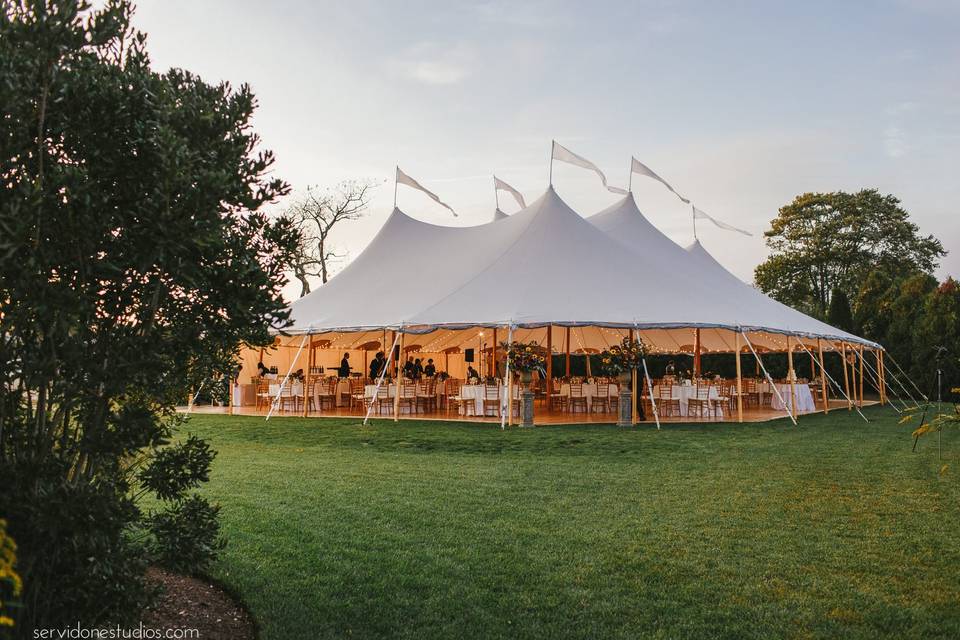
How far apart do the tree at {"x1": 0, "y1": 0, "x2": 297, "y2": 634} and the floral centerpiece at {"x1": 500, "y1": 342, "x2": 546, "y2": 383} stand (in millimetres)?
10370

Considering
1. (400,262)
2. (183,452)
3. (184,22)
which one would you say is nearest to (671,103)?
(400,262)

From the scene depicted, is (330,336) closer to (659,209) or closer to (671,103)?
(671,103)

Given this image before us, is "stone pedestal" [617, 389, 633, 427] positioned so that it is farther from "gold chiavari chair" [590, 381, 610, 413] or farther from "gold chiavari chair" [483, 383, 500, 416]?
"gold chiavari chair" [483, 383, 500, 416]

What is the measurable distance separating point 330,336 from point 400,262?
3.02 meters

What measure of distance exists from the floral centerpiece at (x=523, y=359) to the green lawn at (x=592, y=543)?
135 inches

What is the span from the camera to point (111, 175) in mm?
2670

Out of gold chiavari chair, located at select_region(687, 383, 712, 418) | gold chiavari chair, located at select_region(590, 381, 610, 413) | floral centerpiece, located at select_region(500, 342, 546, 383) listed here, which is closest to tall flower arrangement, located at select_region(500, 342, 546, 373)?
floral centerpiece, located at select_region(500, 342, 546, 383)

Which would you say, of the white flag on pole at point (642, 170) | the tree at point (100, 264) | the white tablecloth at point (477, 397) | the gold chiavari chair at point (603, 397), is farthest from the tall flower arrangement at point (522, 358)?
the tree at point (100, 264)

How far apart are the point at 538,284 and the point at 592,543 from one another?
394 inches

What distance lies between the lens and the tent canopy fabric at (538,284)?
46.3 ft

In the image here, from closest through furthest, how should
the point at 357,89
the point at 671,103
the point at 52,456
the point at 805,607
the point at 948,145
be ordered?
the point at 52,456 → the point at 805,607 → the point at 357,89 → the point at 671,103 → the point at 948,145

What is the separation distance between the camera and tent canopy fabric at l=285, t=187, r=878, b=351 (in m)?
14.1

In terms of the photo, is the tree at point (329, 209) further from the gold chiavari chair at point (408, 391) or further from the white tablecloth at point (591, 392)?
the white tablecloth at point (591, 392)

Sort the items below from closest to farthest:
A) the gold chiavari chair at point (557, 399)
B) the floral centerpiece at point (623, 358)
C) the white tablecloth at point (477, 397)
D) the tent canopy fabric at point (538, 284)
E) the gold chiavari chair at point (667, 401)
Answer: the floral centerpiece at point (623, 358) < the tent canopy fabric at point (538, 284) < the white tablecloth at point (477, 397) < the gold chiavari chair at point (667, 401) < the gold chiavari chair at point (557, 399)
